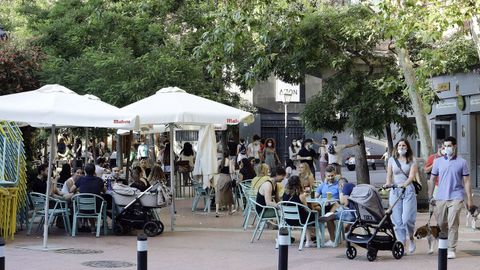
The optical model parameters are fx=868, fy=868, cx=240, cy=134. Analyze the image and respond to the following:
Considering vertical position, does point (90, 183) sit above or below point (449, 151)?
below

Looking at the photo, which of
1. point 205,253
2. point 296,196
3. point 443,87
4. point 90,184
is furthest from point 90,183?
point 443,87

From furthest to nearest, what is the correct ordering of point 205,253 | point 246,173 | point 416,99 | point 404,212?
point 246,173, point 416,99, point 205,253, point 404,212

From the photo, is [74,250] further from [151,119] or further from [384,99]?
[384,99]

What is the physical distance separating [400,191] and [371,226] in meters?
0.77

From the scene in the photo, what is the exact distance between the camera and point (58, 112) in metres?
14.1

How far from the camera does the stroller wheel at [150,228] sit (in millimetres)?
15641

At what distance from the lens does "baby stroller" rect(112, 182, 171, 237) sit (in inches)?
613

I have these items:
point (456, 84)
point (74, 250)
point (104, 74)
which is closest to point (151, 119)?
point (74, 250)

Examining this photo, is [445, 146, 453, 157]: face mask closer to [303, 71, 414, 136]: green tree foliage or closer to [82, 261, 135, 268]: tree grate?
[82, 261, 135, 268]: tree grate

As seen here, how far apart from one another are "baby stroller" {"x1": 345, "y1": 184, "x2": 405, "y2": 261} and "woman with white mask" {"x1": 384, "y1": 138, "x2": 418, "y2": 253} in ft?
1.05

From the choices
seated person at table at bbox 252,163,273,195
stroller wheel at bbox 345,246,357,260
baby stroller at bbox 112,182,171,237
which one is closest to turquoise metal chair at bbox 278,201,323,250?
stroller wheel at bbox 345,246,357,260

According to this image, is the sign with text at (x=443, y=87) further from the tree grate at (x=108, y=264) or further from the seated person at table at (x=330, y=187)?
the tree grate at (x=108, y=264)

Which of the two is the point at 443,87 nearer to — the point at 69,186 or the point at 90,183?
the point at 69,186

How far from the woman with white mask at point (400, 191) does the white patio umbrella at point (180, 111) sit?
4391mm
